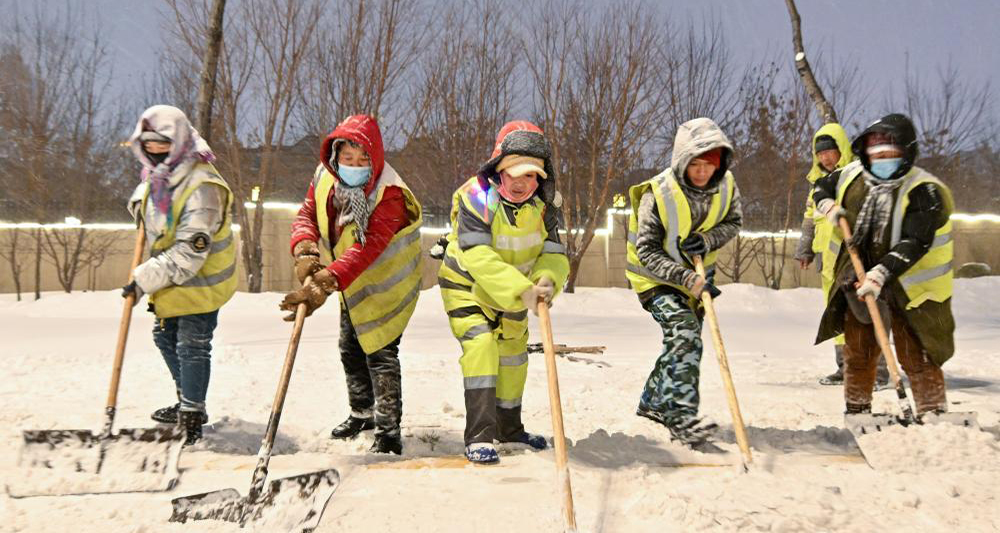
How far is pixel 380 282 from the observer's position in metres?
3.81

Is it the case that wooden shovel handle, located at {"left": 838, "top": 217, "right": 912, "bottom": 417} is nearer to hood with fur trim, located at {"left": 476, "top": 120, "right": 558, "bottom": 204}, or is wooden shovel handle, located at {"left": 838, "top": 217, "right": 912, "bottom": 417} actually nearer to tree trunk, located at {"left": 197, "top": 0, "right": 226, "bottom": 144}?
hood with fur trim, located at {"left": 476, "top": 120, "right": 558, "bottom": 204}

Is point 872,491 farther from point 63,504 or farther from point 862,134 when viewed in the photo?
point 63,504

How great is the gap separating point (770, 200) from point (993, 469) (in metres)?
16.2

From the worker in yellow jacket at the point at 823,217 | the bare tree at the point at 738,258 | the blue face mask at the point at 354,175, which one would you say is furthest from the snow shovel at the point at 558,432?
the bare tree at the point at 738,258

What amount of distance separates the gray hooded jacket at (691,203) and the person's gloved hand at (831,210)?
561 millimetres

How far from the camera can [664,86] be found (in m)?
15.6

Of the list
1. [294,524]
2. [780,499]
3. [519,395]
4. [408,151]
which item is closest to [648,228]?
[519,395]

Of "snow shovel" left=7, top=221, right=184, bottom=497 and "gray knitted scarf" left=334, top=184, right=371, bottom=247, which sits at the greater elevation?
"gray knitted scarf" left=334, top=184, right=371, bottom=247

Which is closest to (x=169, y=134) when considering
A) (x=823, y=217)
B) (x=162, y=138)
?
(x=162, y=138)

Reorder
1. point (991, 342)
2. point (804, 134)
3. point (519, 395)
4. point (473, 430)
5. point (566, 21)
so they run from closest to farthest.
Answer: point (473, 430) < point (519, 395) < point (991, 342) < point (566, 21) < point (804, 134)

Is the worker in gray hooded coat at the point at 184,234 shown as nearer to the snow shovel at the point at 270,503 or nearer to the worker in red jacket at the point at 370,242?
the worker in red jacket at the point at 370,242

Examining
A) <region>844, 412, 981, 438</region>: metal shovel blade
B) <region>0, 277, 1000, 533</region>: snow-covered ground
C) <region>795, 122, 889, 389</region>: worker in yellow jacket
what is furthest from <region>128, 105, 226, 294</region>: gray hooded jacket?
<region>795, 122, 889, 389</region>: worker in yellow jacket

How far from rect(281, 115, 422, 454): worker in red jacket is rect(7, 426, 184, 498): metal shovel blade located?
100cm

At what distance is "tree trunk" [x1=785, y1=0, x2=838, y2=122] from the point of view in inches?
325
